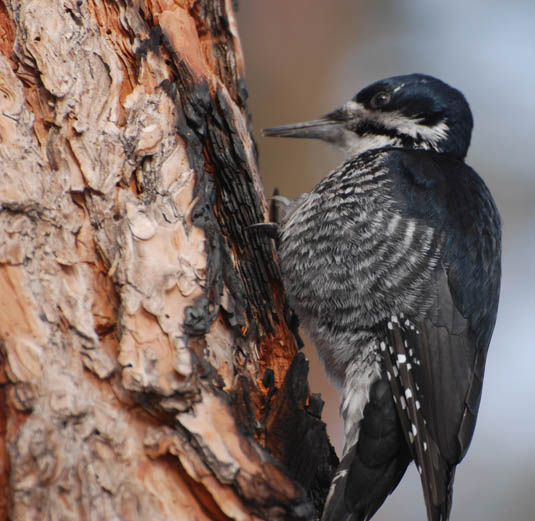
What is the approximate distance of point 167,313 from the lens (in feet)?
5.56

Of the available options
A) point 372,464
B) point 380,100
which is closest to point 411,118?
point 380,100

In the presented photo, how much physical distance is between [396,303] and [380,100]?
99 cm

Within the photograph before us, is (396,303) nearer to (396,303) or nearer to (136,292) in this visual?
(396,303)

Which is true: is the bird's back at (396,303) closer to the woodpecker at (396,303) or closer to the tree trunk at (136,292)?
the woodpecker at (396,303)

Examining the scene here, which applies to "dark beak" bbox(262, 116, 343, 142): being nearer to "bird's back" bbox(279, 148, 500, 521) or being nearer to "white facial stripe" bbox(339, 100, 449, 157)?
"white facial stripe" bbox(339, 100, 449, 157)

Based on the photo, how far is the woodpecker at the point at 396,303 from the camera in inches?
83.8

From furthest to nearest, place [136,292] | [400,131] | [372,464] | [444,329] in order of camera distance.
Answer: [400,131]
[444,329]
[372,464]
[136,292]

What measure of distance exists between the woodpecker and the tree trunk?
154 millimetres

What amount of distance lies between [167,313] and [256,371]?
1.40 feet

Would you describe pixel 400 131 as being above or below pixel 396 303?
above

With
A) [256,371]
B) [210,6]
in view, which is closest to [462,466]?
[256,371]

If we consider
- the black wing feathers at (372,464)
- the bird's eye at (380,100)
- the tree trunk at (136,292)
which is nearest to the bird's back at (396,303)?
the black wing feathers at (372,464)

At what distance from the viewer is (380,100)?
113 inches

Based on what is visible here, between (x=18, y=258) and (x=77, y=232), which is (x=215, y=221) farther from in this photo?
(x=18, y=258)
